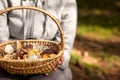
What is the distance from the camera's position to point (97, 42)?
5863 millimetres

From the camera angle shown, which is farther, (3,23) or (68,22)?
(68,22)

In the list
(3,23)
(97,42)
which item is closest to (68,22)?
(3,23)

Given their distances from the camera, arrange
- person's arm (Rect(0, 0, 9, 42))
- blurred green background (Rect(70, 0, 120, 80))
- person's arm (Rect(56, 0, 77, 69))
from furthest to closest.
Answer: blurred green background (Rect(70, 0, 120, 80)) < person's arm (Rect(56, 0, 77, 69)) < person's arm (Rect(0, 0, 9, 42))

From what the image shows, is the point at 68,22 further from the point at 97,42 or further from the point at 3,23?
the point at 97,42

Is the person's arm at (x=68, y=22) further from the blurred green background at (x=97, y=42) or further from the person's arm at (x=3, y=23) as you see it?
the blurred green background at (x=97, y=42)

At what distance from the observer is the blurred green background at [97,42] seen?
16.1 feet

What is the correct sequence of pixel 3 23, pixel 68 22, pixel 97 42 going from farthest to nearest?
pixel 97 42 → pixel 68 22 → pixel 3 23

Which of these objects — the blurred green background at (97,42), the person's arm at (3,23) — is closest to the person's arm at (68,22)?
the person's arm at (3,23)

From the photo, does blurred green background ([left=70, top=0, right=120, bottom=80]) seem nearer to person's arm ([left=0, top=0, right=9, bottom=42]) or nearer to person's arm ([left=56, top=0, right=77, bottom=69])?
person's arm ([left=56, top=0, right=77, bottom=69])

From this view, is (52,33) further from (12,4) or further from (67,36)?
(12,4)

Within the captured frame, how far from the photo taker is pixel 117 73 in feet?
16.1

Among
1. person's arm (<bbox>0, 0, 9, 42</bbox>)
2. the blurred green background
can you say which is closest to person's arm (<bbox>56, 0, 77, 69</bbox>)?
person's arm (<bbox>0, 0, 9, 42</bbox>)

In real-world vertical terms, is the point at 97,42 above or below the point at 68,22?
below

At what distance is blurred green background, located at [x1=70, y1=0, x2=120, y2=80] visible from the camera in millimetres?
4898
